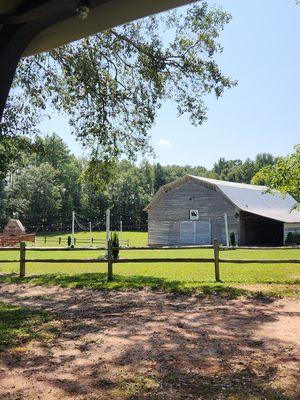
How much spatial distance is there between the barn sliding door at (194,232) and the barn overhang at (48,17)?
34.2m

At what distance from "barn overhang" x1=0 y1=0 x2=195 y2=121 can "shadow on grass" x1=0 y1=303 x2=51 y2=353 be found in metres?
4.06

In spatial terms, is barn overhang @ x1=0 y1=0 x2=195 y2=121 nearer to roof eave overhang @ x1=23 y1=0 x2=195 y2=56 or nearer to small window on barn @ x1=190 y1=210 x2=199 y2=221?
roof eave overhang @ x1=23 y1=0 x2=195 y2=56

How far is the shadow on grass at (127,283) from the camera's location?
10.8 metres

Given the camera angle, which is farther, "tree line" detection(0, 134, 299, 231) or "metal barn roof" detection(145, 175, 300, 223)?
"tree line" detection(0, 134, 299, 231)

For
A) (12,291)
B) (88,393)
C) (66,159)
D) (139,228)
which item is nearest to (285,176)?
(12,291)

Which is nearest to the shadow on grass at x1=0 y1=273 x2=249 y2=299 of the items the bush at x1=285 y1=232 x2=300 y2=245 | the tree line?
the bush at x1=285 y1=232 x2=300 y2=245

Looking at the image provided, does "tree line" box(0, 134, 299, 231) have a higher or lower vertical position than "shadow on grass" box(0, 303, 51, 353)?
higher

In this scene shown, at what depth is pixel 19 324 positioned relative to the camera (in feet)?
25.4

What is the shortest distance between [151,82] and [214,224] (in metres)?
24.4

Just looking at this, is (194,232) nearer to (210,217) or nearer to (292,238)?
(210,217)

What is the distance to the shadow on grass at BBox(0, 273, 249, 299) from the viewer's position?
10.8m

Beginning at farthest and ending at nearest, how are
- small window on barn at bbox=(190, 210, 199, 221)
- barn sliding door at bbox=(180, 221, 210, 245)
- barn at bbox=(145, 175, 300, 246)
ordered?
1. small window on barn at bbox=(190, 210, 199, 221)
2. barn sliding door at bbox=(180, 221, 210, 245)
3. barn at bbox=(145, 175, 300, 246)

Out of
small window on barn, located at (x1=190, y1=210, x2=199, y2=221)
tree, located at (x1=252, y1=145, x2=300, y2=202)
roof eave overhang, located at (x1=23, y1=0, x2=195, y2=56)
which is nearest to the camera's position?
roof eave overhang, located at (x1=23, y1=0, x2=195, y2=56)

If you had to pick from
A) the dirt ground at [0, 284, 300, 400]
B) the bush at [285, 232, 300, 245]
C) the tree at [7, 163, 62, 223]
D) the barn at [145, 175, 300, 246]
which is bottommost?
the dirt ground at [0, 284, 300, 400]
